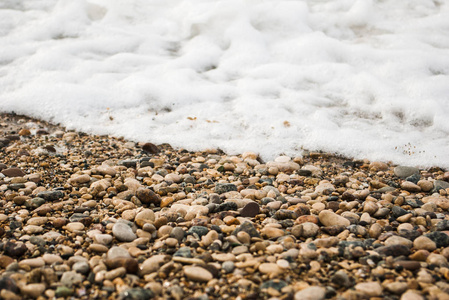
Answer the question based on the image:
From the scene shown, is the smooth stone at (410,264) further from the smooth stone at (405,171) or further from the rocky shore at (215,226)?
the smooth stone at (405,171)

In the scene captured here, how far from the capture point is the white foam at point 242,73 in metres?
→ 4.20

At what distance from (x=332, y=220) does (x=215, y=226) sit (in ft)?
2.77

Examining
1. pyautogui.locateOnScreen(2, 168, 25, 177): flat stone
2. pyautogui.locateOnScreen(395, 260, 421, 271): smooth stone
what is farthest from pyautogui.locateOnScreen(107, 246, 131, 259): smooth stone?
pyautogui.locateOnScreen(2, 168, 25, 177): flat stone

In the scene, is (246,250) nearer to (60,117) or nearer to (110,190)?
(110,190)

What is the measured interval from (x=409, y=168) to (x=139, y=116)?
11.3 feet

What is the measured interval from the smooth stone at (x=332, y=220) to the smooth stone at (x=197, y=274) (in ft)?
3.38

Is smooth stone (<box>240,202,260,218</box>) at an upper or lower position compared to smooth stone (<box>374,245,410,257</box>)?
lower

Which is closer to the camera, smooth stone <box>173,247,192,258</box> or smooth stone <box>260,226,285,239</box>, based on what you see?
smooth stone <box>173,247,192,258</box>

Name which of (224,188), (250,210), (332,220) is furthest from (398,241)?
(224,188)

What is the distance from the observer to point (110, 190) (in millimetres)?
2859

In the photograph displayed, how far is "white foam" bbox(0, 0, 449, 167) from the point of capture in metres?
4.20

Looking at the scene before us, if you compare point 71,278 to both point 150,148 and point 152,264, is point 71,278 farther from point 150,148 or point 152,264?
point 150,148

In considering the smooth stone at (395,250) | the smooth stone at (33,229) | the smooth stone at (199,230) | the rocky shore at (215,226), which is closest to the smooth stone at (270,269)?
the rocky shore at (215,226)

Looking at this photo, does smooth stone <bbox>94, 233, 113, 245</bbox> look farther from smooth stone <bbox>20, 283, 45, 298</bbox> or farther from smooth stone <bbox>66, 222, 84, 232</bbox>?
smooth stone <bbox>20, 283, 45, 298</bbox>
